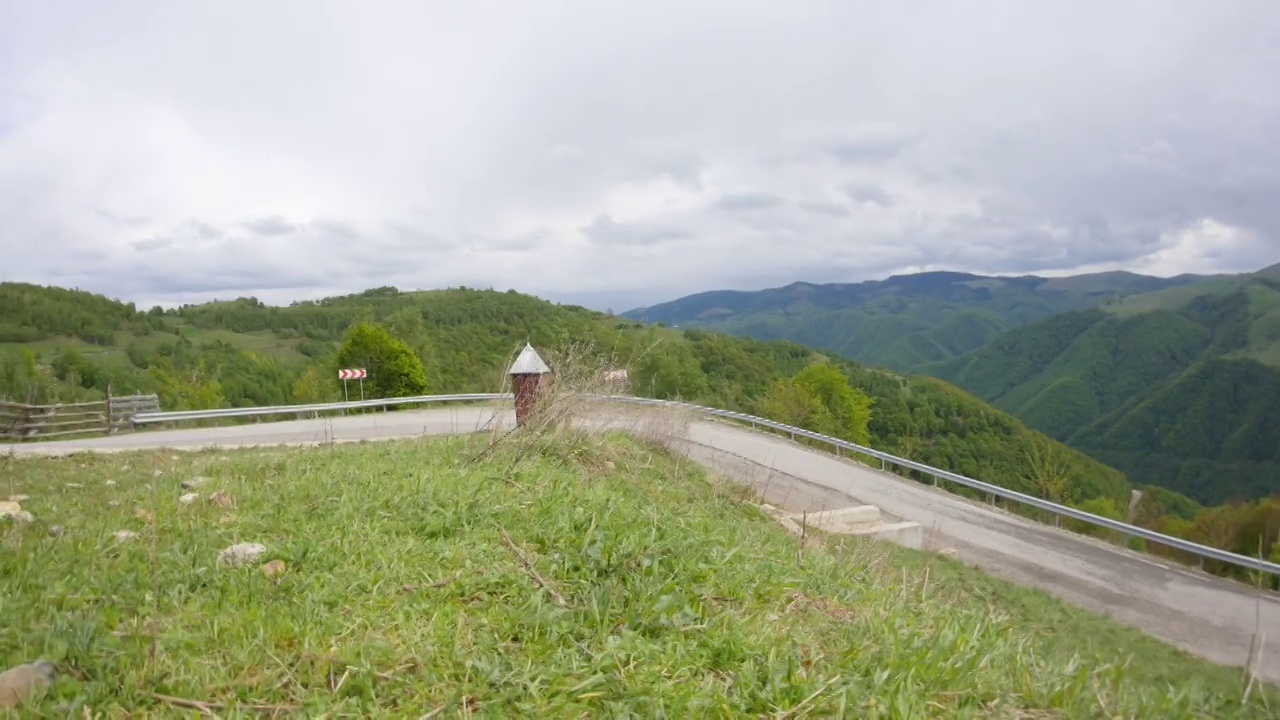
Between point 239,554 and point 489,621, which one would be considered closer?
point 489,621

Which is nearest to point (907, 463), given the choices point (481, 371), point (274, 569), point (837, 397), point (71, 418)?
point (274, 569)

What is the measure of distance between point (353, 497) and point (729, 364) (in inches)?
2813

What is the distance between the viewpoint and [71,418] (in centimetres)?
1955

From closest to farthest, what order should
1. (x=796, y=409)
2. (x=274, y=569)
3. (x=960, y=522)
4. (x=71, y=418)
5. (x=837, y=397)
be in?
1. (x=274, y=569)
2. (x=960, y=522)
3. (x=71, y=418)
4. (x=796, y=409)
5. (x=837, y=397)

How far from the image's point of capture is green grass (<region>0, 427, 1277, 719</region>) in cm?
282

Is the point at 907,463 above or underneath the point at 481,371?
underneath

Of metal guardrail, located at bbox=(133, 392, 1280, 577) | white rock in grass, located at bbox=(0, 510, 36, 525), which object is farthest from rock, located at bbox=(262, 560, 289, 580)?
metal guardrail, located at bbox=(133, 392, 1280, 577)

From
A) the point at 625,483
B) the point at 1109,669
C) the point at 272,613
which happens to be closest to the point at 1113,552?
the point at 625,483

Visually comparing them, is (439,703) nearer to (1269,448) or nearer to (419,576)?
(419,576)

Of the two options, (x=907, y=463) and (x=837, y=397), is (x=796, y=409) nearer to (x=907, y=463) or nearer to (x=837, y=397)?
(x=837, y=397)

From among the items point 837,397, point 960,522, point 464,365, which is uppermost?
point 464,365

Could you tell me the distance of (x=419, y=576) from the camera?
12.9 feet

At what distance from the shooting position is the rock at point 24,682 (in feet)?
8.14

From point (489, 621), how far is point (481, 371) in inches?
2028
